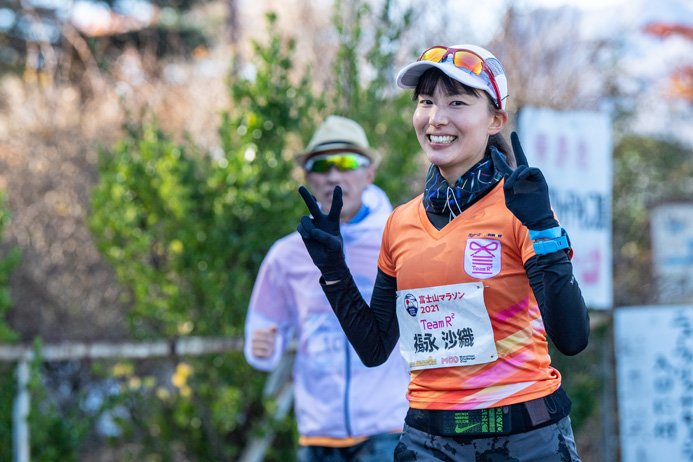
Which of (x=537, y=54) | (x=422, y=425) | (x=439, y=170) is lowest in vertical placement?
(x=422, y=425)

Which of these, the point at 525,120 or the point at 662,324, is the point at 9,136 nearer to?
the point at 525,120

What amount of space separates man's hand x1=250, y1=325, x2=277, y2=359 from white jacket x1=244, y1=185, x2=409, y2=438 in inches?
1.6

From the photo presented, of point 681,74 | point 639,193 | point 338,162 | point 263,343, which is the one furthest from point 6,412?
point 681,74

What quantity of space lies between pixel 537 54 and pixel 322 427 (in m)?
8.22

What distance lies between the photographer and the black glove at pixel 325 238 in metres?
2.08

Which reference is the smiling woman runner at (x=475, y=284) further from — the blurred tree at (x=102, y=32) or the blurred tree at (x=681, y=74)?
the blurred tree at (x=681, y=74)

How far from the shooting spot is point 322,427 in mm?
3295

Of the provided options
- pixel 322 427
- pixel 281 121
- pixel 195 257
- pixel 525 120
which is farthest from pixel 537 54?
pixel 322 427

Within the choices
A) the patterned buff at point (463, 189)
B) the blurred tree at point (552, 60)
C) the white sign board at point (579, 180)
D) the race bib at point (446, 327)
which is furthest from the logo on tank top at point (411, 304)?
the blurred tree at point (552, 60)

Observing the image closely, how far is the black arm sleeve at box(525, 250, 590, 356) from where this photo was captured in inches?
67.3

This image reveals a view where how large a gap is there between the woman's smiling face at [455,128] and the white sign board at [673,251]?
23.8 feet

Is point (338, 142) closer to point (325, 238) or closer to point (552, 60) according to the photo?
point (325, 238)

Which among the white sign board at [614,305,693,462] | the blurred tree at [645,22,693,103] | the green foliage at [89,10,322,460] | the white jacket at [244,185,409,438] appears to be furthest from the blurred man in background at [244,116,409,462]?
the blurred tree at [645,22,693,103]

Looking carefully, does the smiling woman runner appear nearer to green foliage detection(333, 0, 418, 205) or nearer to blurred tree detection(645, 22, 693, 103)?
green foliage detection(333, 0, 418, 205)
